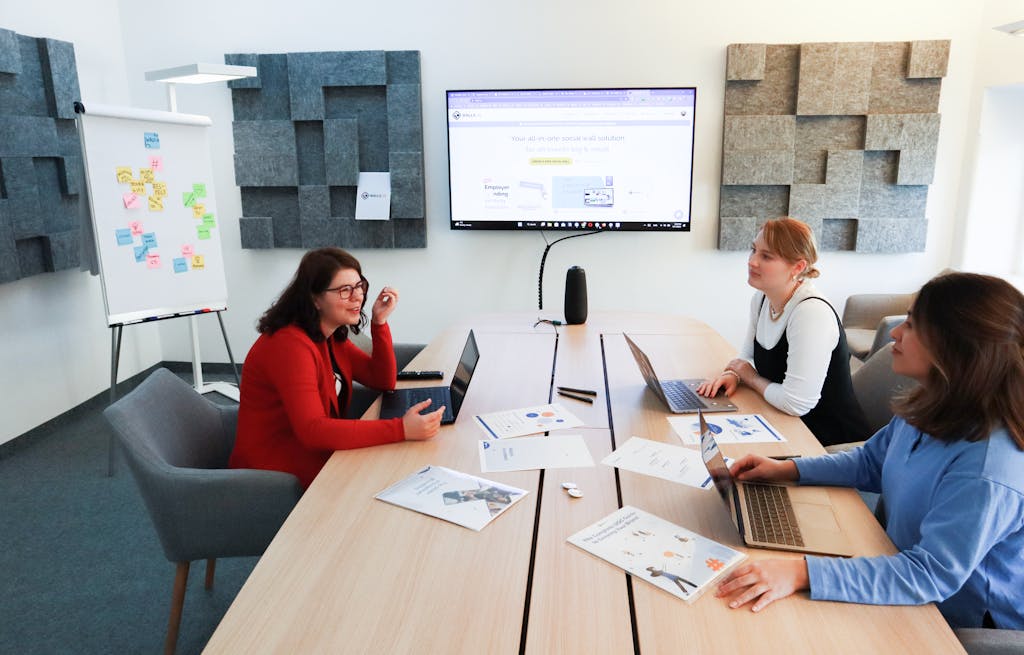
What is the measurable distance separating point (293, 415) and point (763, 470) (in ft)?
3.81

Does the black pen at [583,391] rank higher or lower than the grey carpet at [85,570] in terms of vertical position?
higher

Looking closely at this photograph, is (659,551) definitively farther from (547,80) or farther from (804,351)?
(547,80)

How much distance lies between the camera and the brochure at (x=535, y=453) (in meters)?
1.69

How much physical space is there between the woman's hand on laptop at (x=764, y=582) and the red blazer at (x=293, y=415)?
0.92m

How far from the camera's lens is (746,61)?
12.8 ft

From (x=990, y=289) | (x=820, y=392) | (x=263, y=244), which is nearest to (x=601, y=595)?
(x=990, y=289)

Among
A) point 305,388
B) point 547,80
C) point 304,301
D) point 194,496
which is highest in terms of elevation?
point 547,80

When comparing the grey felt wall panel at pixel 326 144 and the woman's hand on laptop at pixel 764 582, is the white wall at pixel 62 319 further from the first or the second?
the woman's hand on laptop at pixel 764 582

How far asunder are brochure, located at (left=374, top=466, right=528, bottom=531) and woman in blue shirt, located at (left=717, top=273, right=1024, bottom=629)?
481 mm

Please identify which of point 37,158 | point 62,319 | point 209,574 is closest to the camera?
point 209,574

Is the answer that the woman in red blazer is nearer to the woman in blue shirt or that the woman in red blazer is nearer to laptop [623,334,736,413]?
laptop [623,334,736,413]

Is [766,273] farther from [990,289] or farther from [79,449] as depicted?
[79,449]

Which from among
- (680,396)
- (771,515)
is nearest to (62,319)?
(680,396)

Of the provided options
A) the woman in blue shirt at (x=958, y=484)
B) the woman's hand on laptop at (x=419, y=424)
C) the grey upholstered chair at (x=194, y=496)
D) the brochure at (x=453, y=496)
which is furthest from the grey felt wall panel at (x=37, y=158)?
the woman in blue shirt at (x=958, y=484)
